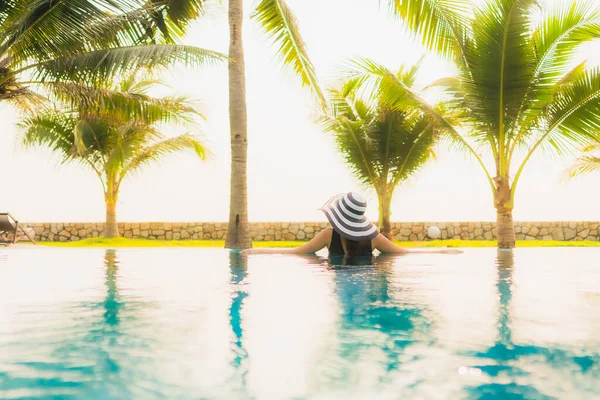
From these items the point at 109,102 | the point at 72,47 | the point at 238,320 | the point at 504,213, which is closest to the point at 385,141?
the point at 504,213

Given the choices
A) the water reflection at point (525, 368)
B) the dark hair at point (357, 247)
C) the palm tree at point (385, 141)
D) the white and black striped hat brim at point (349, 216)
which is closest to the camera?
the water reflection at point (525, 368)

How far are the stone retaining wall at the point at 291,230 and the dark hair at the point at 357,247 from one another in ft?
35.6

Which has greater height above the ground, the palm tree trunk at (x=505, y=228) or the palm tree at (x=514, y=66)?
the palm tree at (x=514, y=66)

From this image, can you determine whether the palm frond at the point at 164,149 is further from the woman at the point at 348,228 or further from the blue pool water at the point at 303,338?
the blue pool water at the point at 303,338

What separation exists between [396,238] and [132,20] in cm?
1115

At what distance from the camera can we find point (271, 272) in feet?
19.9

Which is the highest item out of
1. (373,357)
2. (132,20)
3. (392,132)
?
(132,20)

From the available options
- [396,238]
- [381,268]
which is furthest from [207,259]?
[396,238]

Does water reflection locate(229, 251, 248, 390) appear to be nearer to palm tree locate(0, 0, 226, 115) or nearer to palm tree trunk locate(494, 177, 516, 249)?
palm tree locate(0, 0, 226, 115)

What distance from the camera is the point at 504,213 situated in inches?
441

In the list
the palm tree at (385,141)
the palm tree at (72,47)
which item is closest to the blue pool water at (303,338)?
the palm tree at (72,47)

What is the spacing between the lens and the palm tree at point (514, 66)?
9.91m

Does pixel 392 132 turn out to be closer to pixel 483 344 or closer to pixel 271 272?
pixel 271 272

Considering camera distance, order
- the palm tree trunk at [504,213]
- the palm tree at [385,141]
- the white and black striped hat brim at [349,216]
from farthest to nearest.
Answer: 1. the palm tree at [385,141]
2. the palm tree trunk at [504,213]
3. the white and black striped hat brim at [349,216]
